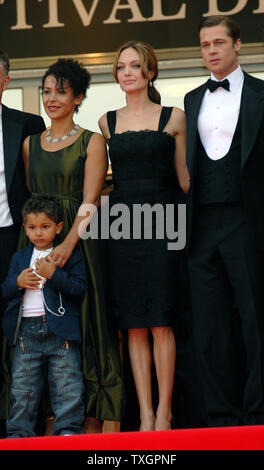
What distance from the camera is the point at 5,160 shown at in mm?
4426

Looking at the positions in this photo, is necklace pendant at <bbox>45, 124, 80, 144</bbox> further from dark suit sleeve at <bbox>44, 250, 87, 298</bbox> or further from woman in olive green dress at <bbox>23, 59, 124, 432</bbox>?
dark suit sleeve at <bbox>44, 250, 87, 298</bbox>

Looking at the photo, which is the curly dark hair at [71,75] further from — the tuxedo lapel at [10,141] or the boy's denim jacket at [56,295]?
the boy's denim jacket at [56,295]

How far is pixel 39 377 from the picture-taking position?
13.8 ft

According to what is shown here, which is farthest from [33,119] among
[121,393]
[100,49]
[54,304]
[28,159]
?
[100,49]

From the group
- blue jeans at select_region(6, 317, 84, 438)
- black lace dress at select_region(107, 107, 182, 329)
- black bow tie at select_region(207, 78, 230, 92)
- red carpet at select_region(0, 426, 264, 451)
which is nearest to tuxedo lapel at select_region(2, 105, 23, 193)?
black lace dress at select_region(107, 107, 182, 329)

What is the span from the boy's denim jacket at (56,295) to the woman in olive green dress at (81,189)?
2.4 inches

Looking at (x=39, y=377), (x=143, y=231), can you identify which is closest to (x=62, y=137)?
(x=143, y=231)

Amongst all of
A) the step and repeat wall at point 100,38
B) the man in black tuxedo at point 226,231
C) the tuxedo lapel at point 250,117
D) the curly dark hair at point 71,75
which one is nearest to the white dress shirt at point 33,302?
the man in black tuxedo at point 226,231

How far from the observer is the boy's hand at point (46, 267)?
13.6 ft

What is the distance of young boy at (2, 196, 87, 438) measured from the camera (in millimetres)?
4156

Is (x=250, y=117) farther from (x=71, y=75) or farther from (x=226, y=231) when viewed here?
(x=71, y=75)

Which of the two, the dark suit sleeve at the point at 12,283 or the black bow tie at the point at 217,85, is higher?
the black bow tie at the point at 217,85

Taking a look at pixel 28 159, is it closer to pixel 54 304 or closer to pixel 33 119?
pixel 33 119

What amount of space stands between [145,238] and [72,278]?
0.39m
